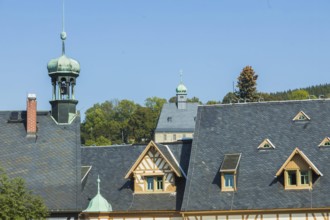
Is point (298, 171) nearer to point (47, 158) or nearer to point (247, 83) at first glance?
point (47, 158)

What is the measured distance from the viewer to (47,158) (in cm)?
4931

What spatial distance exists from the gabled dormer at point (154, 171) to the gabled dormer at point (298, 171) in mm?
5803

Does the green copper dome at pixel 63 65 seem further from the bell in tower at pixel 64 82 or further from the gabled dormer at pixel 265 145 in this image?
the gabled dormer at pixel 265 145

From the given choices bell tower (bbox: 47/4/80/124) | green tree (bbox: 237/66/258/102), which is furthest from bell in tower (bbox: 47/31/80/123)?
green tree (bbox: 237/66/258/102)

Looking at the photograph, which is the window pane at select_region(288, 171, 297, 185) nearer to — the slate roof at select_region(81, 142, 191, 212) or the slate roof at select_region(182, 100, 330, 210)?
the slate roof at select_region(182, 100, 330, 210)

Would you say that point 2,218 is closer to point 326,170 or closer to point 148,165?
point 148,165

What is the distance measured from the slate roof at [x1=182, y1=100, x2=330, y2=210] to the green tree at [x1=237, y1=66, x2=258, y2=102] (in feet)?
177

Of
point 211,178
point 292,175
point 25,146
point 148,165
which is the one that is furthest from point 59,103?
point 292,175

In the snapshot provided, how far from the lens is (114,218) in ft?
155

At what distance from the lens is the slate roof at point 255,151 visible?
44844 mm

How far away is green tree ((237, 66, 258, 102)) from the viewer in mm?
103688

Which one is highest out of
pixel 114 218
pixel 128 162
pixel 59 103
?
pixel 59 103

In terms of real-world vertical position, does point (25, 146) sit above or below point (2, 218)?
above

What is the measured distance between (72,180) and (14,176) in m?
3.18
